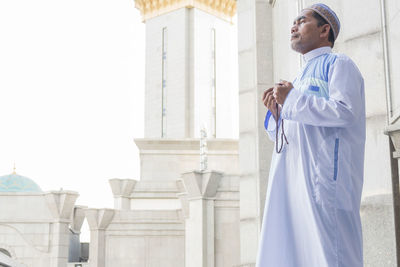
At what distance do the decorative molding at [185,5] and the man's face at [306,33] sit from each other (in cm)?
2616

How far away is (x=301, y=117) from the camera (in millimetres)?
2643

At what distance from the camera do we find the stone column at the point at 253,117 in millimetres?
6828

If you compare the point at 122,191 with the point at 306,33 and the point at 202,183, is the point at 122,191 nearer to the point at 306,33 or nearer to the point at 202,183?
the point at 202,183

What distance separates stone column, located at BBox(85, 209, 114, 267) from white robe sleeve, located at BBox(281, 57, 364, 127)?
17.7 meters

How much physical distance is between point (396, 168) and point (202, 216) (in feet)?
41.3

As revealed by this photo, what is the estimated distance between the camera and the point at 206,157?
80.2 feet

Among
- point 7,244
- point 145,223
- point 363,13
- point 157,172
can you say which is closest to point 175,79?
point 157,172

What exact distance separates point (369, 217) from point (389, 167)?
354 millimetres

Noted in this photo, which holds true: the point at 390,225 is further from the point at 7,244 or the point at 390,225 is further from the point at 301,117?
the point at 7,244

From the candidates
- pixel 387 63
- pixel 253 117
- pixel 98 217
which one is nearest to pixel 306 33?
pixel 387 63

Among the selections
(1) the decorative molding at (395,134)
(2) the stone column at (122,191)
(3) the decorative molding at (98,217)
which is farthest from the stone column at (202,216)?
(1) the decorative molding at (395,134)

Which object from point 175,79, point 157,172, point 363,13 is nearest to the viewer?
point 363,13

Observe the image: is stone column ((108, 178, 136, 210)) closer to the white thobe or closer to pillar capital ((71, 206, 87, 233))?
pillar capital ((71, 206, 87, 233))

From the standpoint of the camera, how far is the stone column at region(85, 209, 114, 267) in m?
19.8
